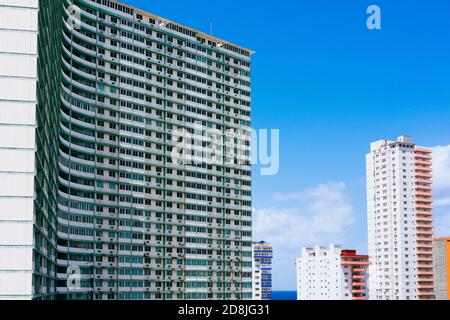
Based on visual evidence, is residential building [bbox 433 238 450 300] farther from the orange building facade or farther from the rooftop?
the rooftop

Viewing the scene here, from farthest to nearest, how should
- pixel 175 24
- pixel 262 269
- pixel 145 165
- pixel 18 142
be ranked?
pixel 262 269
pixel 175 24
pixel 145 165
pixel 18 142

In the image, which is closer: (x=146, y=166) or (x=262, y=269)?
(x=146, y=166)

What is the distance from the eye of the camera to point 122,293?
202 feet

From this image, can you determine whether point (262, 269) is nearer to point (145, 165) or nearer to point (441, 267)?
point (441, 267)

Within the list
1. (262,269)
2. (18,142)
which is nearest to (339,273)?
(262,269)

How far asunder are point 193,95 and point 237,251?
1798cm

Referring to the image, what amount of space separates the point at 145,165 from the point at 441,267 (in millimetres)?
44345

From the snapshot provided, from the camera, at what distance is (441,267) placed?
88.9 meters

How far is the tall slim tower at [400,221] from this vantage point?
89250mm

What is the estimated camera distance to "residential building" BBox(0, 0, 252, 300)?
5891cm
